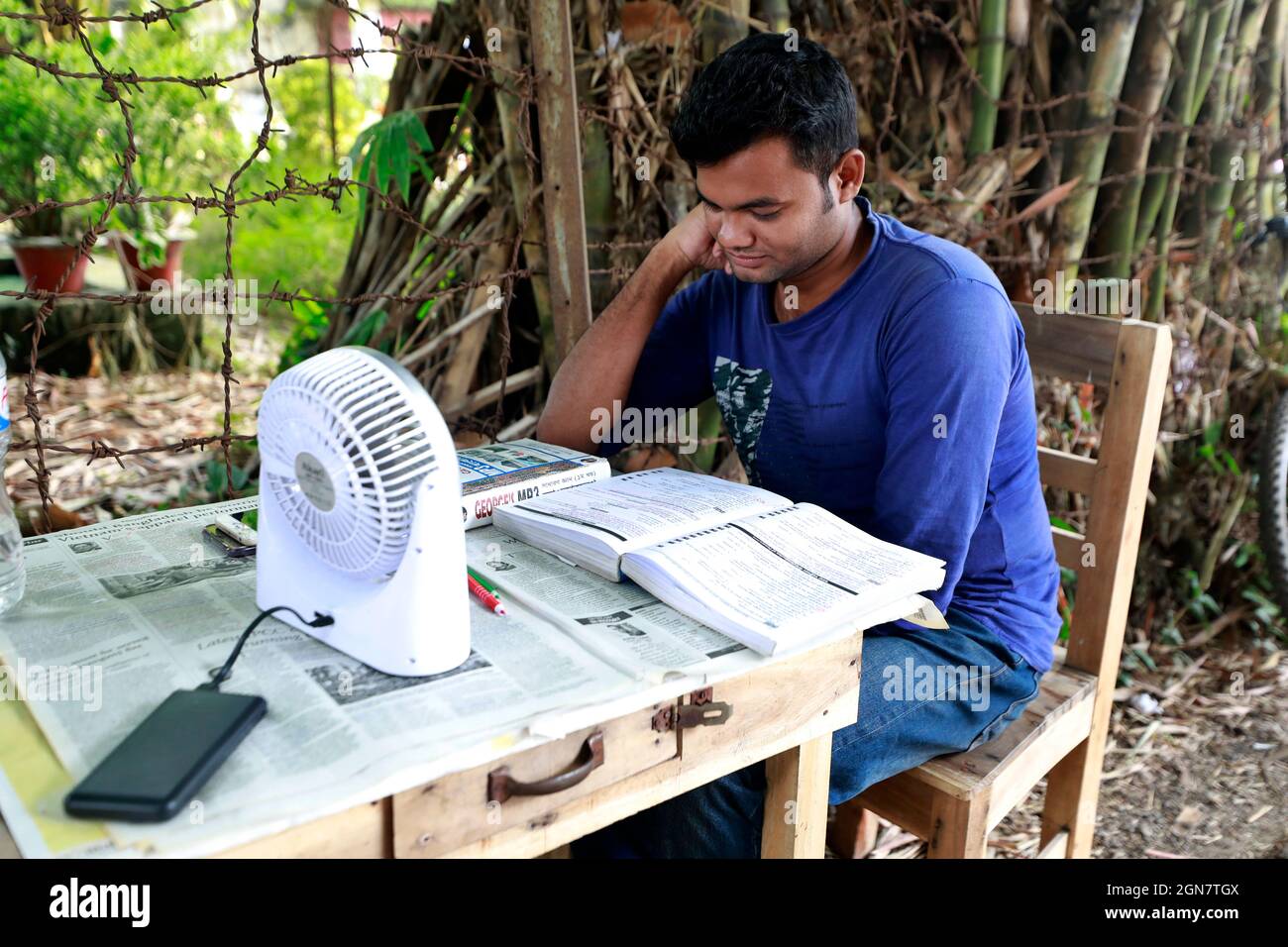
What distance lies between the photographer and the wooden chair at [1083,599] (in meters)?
1.55

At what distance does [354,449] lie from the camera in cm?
91

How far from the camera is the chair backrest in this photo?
1.71 m

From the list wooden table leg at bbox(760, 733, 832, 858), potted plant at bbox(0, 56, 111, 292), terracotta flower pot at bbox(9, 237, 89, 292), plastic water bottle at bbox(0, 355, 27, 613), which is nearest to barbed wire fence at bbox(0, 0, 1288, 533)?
plastic water bottle at bbox(0, 355, 27, 613)

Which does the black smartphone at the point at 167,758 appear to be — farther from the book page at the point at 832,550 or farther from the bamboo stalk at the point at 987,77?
the bamboo stalk at the point at 987,77

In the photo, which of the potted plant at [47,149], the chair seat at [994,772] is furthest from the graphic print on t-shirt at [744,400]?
the potted plant at [47,149]

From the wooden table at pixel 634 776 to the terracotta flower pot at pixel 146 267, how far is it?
391 centimetres

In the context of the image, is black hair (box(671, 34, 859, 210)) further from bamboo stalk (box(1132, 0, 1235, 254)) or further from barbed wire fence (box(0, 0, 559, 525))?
bamboo stalk (box(1132, 0, 1235, 254))

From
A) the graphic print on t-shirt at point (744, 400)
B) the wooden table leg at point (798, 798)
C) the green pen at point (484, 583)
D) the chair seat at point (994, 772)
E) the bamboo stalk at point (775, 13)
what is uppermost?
the bamboo stalk at point (775, 13)

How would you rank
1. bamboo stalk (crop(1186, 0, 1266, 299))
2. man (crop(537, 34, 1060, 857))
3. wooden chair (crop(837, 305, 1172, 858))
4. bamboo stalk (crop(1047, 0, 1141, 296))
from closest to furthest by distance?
1. man (crop(537, 34, 1060, 857))
2. wooden chair (crop(837, 305, 1172, 858))
3. bamboo stalk (crop(1047, 0, 1141, 296))
4. bamboo stalk (crop(1186, 0, 1266, 299))

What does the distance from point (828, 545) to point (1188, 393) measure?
2380mm

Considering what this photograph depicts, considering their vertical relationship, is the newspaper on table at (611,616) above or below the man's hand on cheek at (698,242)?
below

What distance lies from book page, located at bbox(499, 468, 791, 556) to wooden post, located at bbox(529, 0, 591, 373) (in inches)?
26.2
